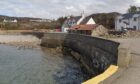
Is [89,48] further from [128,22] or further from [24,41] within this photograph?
[128,22]

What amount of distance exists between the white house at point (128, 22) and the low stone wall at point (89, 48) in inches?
946

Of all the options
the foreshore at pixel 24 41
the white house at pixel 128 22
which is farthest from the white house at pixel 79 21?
the foreshore at pixel 24 41

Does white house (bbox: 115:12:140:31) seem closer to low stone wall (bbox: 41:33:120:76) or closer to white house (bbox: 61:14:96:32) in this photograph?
white house (bbox: 61:14:96:32)

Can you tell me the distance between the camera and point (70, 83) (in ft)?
68.1

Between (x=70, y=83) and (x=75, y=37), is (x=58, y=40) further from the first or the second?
(x=70, y=83)

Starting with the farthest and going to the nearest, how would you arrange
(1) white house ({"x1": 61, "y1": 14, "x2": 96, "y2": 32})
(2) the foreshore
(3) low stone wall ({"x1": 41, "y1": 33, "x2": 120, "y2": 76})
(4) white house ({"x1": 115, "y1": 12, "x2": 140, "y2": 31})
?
(1) white house ({"x1": 61, "y1": 14, "x2": 96, "y2": 32}) < (4) white house ({"x1": 115, "y1": 12, "x2": 140, "y2": 31}) < (2) the foreshore < (3) low stone wall ({"x1": 41, "y1": 33, "x2": 120, "y2": 76})

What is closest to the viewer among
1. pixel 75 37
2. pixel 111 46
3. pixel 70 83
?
pixel 111 46

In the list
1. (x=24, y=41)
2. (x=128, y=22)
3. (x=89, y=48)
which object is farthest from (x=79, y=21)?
(x=89, y=48)

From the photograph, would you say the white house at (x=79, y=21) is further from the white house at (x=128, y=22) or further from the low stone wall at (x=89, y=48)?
the low stone wall at (x=89, y=48)

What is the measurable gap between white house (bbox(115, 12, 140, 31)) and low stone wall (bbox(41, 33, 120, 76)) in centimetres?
2402

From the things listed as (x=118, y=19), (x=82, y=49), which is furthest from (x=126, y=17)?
(x=82, y=49)

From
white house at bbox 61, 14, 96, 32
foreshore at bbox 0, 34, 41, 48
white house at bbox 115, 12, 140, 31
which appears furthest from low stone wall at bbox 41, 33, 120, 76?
white house at bbox 61, 14, 96, 32

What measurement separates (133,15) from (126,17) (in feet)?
11.8

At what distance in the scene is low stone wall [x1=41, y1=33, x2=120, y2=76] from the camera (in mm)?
19181
